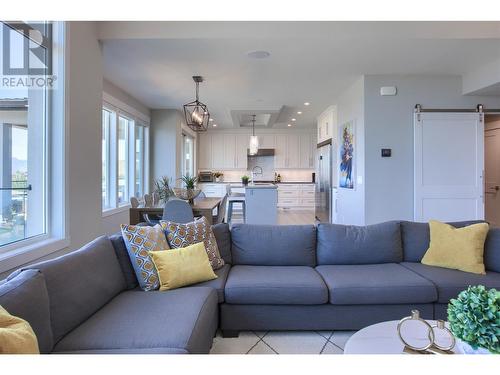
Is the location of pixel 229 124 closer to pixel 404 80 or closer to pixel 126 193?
pixel 126 193

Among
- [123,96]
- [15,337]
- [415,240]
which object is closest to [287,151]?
[123,96]

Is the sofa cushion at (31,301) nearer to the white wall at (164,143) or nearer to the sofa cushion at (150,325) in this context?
the sofa cushion at (150,325)

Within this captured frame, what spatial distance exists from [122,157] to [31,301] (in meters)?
4.95

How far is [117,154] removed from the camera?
555cm

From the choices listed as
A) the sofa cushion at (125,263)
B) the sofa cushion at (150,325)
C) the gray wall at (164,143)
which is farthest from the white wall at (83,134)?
the gray wall at (164,143)

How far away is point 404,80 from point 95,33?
414 centimetres

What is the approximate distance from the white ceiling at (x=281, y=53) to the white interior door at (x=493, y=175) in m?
2.56

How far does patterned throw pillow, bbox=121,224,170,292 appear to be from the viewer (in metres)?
2.24

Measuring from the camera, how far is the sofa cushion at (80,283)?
159 centimetres

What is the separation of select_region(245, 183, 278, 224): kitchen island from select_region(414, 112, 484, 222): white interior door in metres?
2.59

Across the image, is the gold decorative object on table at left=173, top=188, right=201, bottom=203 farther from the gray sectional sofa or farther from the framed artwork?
the framed artwork

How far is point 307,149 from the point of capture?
33.7 feet

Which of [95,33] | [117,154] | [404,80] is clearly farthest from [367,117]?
[117,154]

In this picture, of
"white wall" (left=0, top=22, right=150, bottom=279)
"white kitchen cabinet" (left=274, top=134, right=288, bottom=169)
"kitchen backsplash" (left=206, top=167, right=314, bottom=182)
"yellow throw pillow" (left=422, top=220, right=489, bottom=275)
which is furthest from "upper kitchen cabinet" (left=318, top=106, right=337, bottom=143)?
"white wall" (left=0, top=22, right=150, bottom=279)
